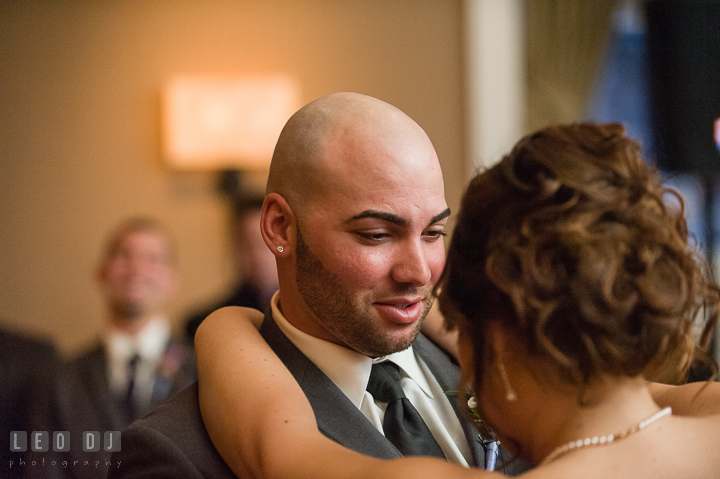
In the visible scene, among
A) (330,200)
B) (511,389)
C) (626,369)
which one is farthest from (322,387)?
(626,369)

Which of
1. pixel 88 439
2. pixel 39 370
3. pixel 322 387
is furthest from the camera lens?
pixel 39 370

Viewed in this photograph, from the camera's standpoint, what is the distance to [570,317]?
75 cm

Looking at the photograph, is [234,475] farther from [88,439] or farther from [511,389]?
[88,439]

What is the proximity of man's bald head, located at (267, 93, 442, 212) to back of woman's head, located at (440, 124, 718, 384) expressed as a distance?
416 millimetres

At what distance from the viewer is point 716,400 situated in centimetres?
99

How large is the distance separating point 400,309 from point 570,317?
0.49 metres

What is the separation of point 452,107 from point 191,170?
1590 millimetres

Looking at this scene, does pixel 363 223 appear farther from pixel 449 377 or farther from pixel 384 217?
pixel 449 377

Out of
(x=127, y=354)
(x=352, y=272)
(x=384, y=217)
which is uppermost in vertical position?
(x=384, y=217)

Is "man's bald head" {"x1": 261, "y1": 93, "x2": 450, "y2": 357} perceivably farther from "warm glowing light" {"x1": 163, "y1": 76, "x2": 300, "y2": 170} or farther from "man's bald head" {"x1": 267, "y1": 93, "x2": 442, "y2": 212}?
"warm glowing light" {"x1": 163, "y1": 76, "x2": 300, "y2": 170}

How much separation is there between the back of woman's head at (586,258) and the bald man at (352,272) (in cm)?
37

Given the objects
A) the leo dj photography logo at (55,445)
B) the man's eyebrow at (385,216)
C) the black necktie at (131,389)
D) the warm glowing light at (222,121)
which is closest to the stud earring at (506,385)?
the man's eyebrow at (385,216)

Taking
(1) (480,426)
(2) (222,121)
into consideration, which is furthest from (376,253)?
(2) (222,121)

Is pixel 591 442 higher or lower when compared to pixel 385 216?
lower
